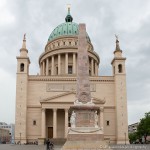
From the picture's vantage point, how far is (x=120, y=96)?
60.6m

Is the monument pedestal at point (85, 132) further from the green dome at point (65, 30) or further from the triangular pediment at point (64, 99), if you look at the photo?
the green dome at point (65, 30)

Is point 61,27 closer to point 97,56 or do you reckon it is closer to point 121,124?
point 97,56

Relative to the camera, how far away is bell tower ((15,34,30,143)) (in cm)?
5755

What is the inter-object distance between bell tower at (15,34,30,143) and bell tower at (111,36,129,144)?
1820 centimetres

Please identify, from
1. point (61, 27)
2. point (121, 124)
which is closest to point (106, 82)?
point (121, 124)

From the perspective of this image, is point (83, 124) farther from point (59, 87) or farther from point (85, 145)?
point (59, 87)

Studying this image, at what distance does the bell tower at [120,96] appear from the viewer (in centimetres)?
5834

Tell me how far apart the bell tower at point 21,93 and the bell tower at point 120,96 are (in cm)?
1820

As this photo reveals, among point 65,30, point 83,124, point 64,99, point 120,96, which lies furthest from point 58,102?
point 83,124

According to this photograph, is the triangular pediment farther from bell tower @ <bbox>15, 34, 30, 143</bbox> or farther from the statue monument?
the statue monument

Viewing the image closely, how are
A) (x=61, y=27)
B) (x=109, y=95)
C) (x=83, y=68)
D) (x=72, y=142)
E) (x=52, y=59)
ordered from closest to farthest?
1. (x=72, y=142)
2. (x=83, y=68)
3. (x=109, y=95)
4. (x=52, y=59)
5. (x=61, y=27)

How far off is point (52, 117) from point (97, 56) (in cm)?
2616

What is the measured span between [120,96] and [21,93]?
65.2ft

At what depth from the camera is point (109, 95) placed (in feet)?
205
